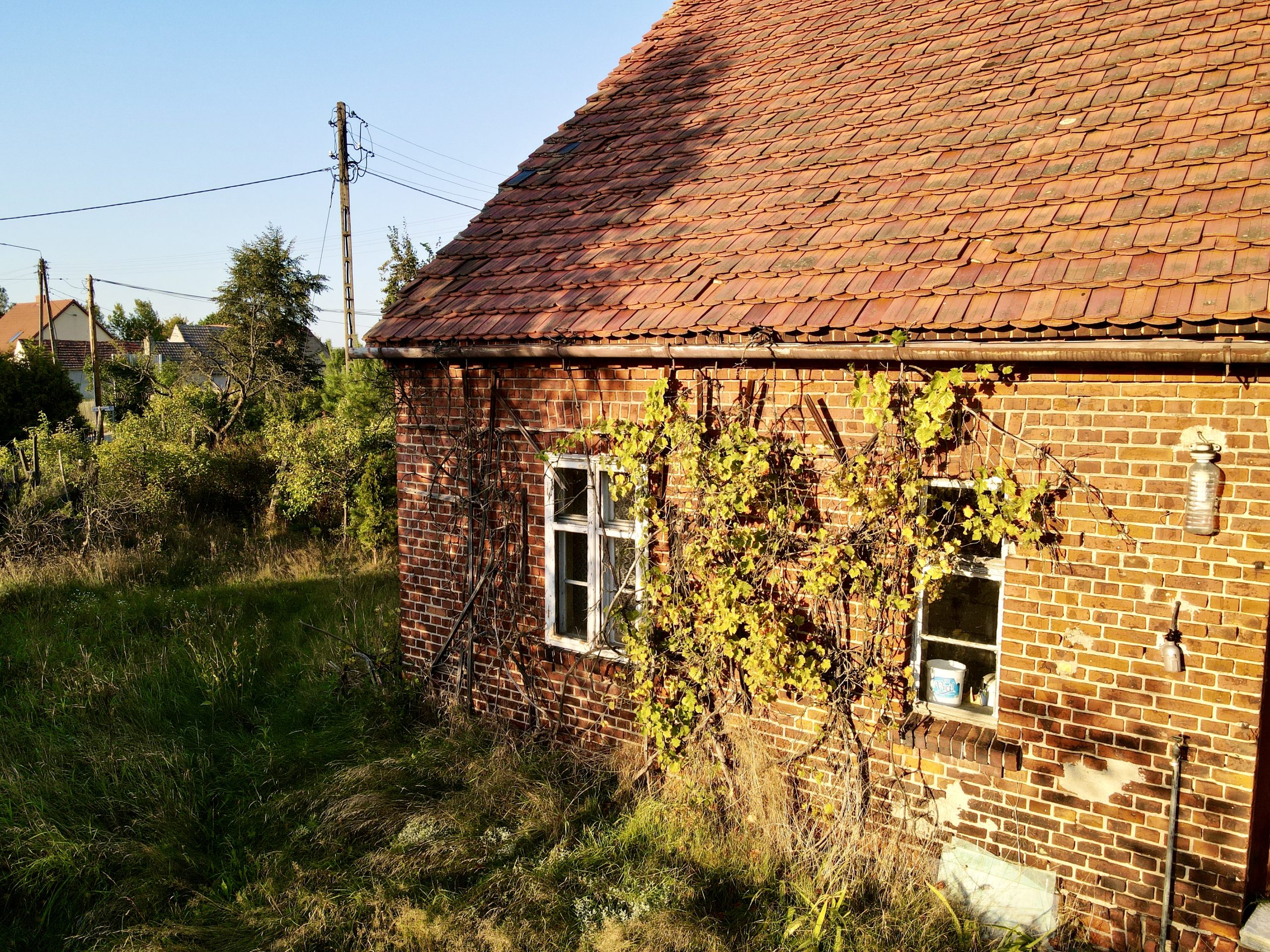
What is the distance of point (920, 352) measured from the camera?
429cm

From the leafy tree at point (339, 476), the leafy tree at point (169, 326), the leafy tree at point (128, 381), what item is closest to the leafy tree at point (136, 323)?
the leafy tree at point (169, 326)

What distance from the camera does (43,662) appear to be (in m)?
7.48

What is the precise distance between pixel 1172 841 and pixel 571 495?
163 inches

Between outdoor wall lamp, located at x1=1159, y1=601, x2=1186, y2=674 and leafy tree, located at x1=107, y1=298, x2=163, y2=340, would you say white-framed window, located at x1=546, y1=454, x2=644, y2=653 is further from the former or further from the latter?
leafy tree, located at x1=107, y1=298, x2=163, y2=340

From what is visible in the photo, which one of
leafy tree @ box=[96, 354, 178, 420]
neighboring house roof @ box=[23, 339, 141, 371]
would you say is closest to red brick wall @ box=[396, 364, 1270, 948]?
leafy tree @ box=[96, 354, 178, 420]

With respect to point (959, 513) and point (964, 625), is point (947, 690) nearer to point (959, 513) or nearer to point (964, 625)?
point (964, 625)

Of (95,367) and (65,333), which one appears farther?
(65,333)

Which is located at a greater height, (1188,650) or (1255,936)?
(1188,650)

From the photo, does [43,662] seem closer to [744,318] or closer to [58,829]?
[58,829]

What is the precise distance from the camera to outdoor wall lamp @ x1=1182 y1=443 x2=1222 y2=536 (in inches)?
145

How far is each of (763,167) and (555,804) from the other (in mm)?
4823

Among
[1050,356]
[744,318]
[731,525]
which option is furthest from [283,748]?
[1050,356]

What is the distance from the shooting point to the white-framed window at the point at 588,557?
18.9ft

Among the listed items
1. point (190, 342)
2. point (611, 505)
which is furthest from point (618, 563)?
point (190, 342)
